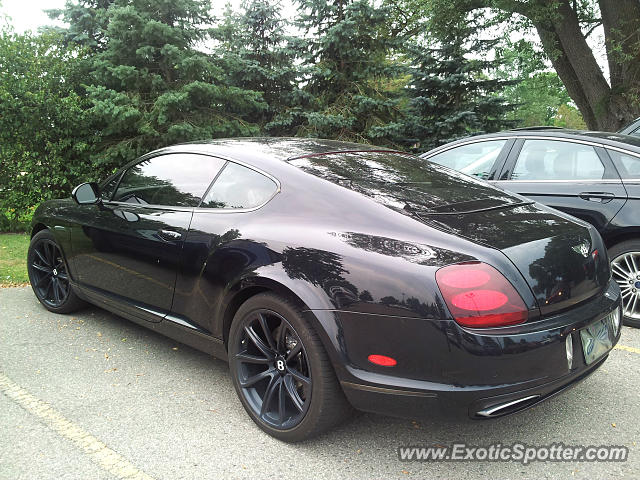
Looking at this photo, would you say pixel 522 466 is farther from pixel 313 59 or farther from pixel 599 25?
pixel 599 25

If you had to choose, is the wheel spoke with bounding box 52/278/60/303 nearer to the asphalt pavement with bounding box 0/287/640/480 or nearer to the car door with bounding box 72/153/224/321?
the car door with bounding box 72/153/224/321

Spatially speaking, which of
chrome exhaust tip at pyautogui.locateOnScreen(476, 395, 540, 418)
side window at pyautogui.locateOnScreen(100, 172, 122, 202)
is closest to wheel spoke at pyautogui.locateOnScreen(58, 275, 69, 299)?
side window at pyautogui.locateOnScreen(100, 172, 122, 202)

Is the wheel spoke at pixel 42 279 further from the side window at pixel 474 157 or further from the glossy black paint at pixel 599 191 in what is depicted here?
the glossy black paint at pixel 599 191

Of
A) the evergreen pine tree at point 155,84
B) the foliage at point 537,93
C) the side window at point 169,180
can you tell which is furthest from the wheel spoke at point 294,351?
the foliage at point 537,93

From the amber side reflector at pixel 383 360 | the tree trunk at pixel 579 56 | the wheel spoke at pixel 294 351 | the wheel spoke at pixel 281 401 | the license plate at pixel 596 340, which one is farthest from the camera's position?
the tree trunk at pixel 579 56

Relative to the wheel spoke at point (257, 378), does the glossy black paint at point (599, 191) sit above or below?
above

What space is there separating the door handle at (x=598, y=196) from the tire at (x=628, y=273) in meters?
0.38

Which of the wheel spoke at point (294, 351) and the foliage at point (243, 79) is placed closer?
the wheel spoke at point (294, 351)

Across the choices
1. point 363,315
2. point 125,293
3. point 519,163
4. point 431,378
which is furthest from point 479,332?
point 519,163

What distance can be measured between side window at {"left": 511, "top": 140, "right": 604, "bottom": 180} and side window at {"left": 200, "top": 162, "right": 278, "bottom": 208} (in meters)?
2.95

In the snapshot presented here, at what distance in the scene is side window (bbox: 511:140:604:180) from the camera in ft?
14.4

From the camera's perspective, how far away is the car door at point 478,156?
196 inches

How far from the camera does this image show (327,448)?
8.16 feet

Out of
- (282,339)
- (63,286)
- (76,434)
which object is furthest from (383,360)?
(63,286)
